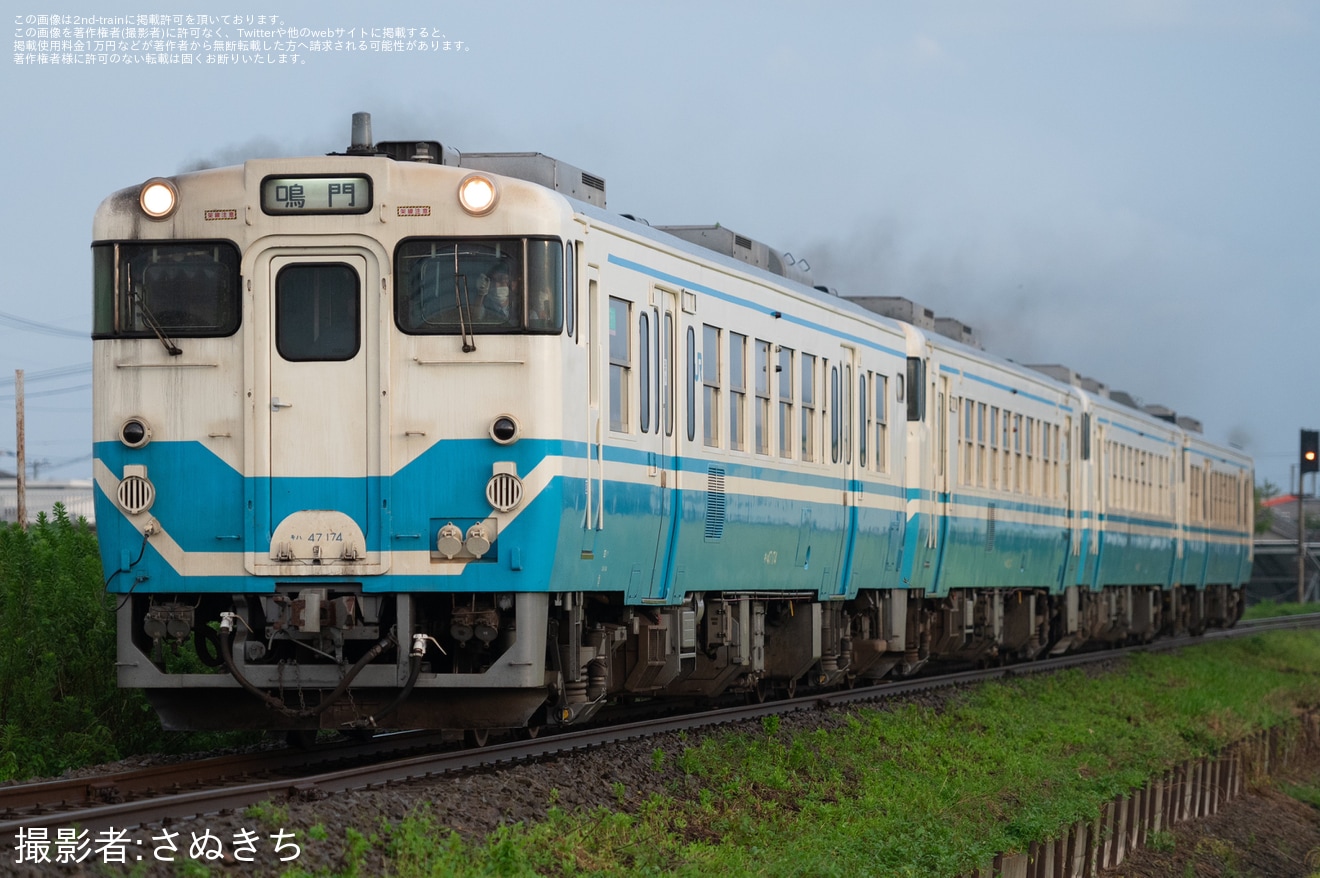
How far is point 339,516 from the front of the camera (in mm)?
9922

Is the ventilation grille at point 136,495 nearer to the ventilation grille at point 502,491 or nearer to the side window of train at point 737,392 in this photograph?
the ventilation grille at point 502,491

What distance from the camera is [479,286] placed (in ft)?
33.1

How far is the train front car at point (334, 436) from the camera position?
9.85m

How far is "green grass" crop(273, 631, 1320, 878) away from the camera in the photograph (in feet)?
27.2

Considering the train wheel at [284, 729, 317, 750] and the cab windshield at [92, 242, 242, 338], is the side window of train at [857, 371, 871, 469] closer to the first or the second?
the train wheel at [284, 729, 317, 750]

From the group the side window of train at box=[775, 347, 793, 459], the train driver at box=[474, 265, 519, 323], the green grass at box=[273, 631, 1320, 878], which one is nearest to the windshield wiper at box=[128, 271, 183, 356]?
the train driver at box=[474, 265, 519, 323]

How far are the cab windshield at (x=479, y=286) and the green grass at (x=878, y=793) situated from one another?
273 centimetres

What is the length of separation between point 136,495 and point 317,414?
111cm

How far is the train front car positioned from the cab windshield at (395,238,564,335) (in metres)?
0.01

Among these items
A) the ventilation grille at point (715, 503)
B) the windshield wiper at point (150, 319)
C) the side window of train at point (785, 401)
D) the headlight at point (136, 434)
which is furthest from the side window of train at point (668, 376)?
the headlight at point (136, 434)

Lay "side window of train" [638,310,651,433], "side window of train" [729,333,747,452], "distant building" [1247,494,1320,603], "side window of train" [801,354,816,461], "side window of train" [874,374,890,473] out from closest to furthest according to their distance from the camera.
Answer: "side window of train" [638,310,651,433] < "side window of train" [729,333,747,452] < "side window of train" [801,354,816,461] < "side window of train" [874,374,890,473] < "distant building" [1247,494,1320,603]

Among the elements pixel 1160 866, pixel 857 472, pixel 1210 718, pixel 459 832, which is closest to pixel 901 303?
pixel 857 472

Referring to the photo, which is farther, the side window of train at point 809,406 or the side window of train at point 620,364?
the side window of train at point 809,406

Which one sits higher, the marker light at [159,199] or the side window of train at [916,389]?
the marker light at [159,199]
